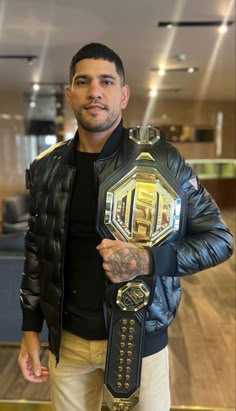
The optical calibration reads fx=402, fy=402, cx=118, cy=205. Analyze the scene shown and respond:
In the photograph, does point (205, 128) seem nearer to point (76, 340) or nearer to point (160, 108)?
point (160, 108)

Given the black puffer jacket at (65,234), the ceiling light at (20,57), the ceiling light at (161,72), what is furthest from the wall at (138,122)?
the black puffer jacket at (65,234)

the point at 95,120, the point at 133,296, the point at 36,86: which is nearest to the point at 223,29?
the point at 95,120

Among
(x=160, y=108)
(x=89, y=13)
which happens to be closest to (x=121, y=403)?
(x=89, y=13)

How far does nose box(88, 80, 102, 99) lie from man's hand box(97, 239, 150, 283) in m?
0.34

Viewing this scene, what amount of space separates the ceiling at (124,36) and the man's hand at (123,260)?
193cm

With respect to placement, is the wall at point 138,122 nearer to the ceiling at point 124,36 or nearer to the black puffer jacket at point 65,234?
the ceiling at point 124,36

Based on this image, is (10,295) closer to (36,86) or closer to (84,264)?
(84,264)

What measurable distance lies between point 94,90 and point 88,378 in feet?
2.48

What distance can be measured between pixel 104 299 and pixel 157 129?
421 millimetres

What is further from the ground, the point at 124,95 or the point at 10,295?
the point at 124,95

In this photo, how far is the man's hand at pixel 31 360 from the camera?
1.09 metres

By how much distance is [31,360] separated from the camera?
1095mm

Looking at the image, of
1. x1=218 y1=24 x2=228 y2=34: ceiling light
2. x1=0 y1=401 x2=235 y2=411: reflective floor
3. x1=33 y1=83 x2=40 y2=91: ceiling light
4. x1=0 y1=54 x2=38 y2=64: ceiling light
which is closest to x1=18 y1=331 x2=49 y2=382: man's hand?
x1=0 y1=401 x2=235 y2=411: reflective floor

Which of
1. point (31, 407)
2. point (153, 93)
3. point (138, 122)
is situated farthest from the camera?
point (138, 122)
